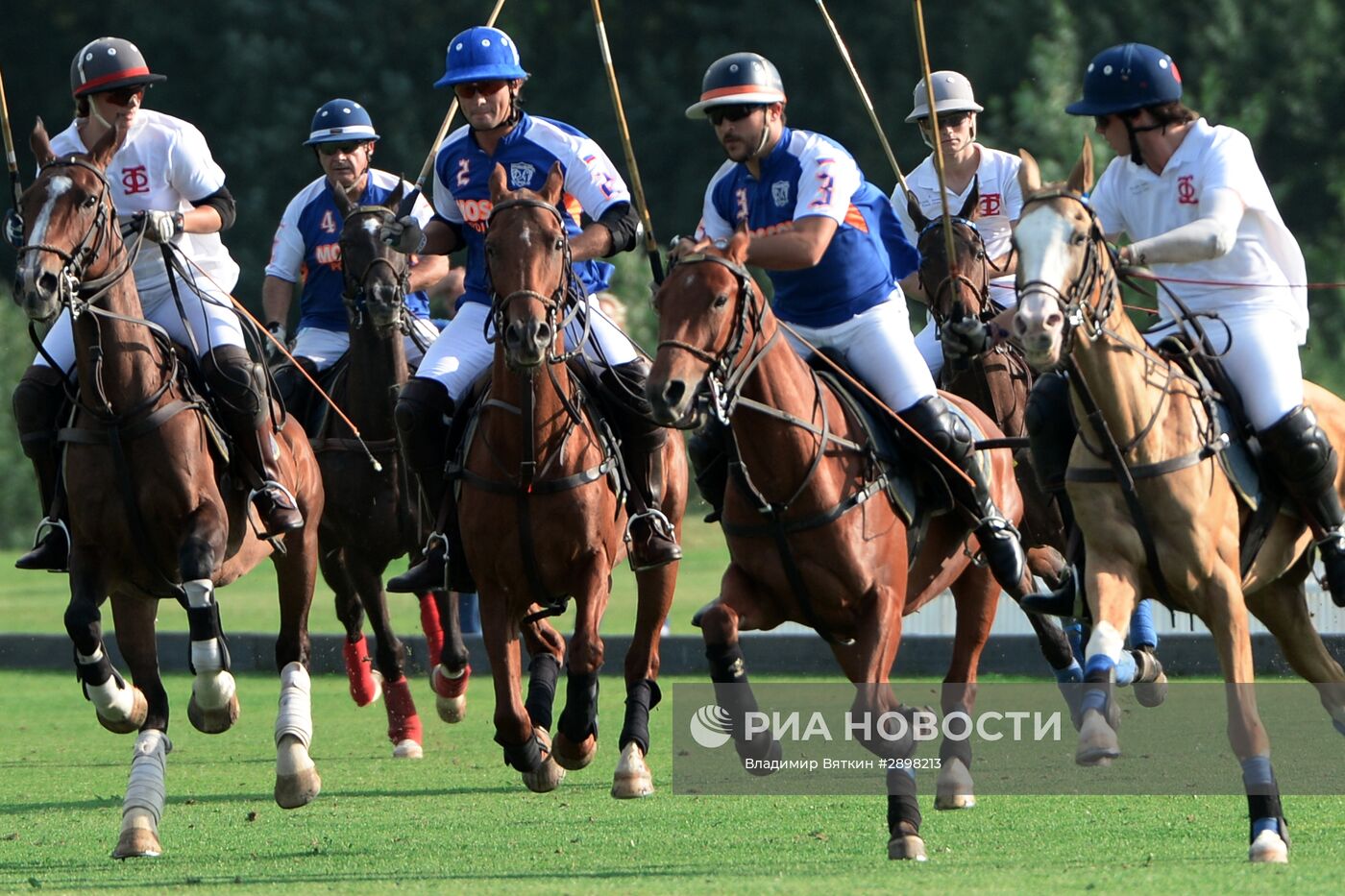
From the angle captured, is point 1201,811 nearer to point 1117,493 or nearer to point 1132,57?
point 1117,493

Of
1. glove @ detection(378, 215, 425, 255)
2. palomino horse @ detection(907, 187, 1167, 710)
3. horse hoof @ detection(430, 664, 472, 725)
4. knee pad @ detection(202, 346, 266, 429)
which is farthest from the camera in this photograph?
horse hoof @ detection(430, 664, 472, 725)

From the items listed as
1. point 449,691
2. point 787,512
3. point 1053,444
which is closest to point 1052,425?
point 1053,444

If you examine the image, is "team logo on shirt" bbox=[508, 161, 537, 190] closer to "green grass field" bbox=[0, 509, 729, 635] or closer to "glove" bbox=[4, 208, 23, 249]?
"glove" bbox=[4, 208, 23, 249]

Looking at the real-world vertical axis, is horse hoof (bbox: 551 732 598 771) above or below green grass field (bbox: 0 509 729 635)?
above

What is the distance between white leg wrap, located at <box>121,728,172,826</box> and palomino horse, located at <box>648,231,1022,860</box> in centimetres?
200

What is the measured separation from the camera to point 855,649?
26.0ft

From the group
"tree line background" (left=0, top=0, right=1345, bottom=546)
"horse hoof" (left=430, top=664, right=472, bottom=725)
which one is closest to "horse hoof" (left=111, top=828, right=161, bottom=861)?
"horse hoof" (left=430, top=664, right=472, bottom=725)

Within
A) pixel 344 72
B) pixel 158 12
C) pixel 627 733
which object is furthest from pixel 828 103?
pixel 627 733

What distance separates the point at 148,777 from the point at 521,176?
2869 mm

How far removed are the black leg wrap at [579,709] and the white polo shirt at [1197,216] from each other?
2505 mm

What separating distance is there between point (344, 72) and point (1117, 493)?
31802 millimetres

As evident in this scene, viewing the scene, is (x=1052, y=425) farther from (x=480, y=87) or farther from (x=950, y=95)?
(x=950, y=95)

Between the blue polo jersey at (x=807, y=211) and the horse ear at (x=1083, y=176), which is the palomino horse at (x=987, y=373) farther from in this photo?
the horse ear at (x=1083, y=176)

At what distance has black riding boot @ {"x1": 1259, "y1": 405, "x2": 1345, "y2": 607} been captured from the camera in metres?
7.81
